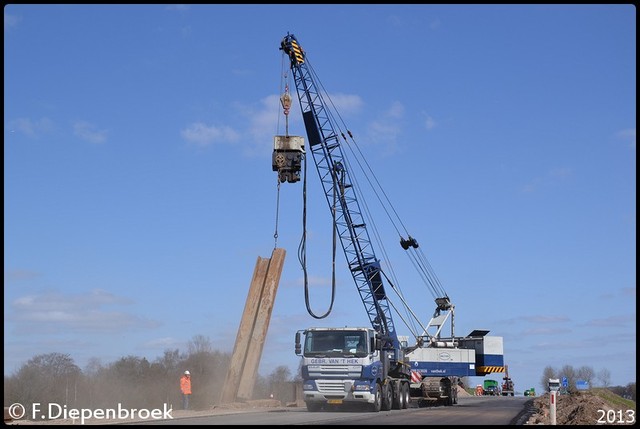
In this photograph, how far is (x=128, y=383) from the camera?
44.8 meters

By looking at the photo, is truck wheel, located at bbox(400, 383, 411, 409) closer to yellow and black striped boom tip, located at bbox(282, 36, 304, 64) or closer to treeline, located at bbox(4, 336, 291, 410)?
treeline, located at bbox(4, 336, 291, 410)

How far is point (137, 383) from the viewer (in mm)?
45312

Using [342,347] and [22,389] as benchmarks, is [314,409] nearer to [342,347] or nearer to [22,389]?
[342,347]

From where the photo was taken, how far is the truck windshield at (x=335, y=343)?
28.5 m

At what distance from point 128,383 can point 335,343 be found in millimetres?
20065

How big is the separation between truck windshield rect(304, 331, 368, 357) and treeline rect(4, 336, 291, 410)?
24.6ft

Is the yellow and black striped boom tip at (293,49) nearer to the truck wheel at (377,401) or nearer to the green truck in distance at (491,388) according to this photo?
the truck wheel at (377,401)

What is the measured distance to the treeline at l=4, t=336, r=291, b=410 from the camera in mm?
38875

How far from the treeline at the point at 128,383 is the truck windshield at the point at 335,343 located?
7.50 m

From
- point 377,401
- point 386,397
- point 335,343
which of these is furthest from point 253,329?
point 377,401

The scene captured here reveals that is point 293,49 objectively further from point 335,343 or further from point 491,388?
point 491,388

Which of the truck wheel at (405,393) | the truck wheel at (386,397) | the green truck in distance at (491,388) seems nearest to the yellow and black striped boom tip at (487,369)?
the truck wheel at (405,393)

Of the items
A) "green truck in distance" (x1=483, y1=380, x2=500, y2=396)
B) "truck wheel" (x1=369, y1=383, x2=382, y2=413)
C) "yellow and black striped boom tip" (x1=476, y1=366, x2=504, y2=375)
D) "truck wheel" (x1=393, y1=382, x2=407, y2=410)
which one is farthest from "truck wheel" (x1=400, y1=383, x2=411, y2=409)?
"green truck in distance" (x1=483, y1=380, x2=500, y2=396)

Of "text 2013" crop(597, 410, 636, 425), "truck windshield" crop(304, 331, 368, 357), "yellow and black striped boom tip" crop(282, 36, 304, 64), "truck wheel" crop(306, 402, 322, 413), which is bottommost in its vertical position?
"text 2013" crop(597, 410, 636, 425)
